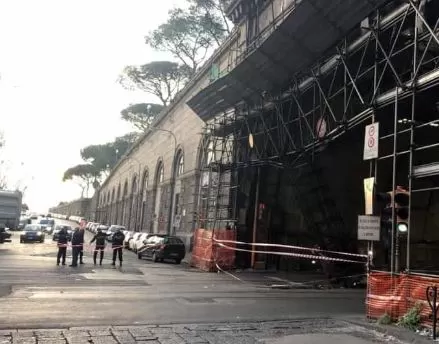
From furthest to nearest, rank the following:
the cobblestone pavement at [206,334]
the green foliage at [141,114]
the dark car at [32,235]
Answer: the green foliage at [141,114] < the dark car at [32,235] < the cobblestone pavement at [206,334]

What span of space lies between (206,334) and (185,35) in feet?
191

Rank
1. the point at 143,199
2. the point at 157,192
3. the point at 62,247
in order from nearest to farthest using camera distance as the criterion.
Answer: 1. the point at 62,247
2. the point at 157,192
3. the point at 143,199

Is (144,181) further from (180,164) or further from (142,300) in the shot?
(142,300)

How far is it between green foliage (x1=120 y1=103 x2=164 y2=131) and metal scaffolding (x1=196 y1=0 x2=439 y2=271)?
47.8 metres

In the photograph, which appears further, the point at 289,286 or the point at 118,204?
the point at 118,204

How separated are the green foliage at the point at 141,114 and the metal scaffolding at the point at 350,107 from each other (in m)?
47.8

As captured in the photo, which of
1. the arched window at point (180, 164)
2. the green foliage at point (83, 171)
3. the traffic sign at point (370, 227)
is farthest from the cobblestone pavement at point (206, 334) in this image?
the green foliage at point (83, 171)

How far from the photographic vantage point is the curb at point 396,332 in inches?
373

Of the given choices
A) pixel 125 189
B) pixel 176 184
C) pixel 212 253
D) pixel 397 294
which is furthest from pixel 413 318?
pixel 125 189

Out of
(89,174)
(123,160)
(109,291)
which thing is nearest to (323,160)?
(109,291)

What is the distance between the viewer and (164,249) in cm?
2964

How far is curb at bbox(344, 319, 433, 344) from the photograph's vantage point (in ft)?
31.1

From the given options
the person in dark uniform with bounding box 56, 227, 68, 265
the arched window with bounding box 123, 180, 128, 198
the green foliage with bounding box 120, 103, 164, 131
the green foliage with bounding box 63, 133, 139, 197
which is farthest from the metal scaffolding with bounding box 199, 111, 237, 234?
the green foliage with bounding box 63, 133, 139, 197

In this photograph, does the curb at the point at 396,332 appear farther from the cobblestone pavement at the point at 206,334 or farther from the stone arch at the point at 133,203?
the stone arch at the point at 133,203
